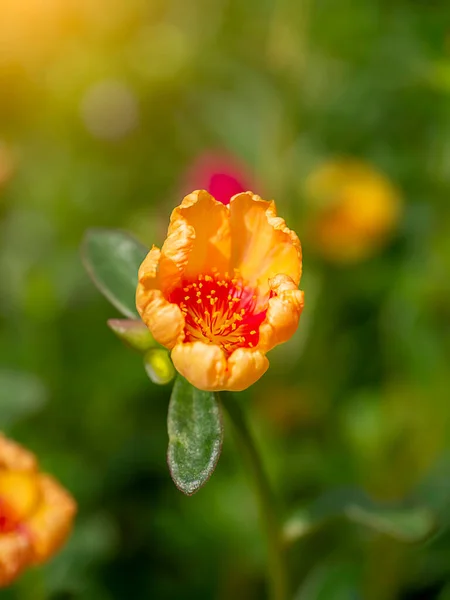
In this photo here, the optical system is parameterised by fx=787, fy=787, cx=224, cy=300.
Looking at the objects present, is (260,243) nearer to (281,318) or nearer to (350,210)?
(281,318)

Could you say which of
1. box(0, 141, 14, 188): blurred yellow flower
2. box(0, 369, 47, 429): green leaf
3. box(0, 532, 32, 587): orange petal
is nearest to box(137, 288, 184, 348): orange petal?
Result: box(0, 532, 32, 587): orange petal

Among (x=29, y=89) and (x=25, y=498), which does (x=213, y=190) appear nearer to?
(x=25, y=498)

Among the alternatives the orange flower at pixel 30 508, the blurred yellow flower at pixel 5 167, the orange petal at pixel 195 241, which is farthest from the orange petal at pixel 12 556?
the blurred yellow flower at pixel 5 167

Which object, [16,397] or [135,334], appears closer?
[135,334]

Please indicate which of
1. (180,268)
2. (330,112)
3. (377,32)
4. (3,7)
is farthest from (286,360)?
(3,7)

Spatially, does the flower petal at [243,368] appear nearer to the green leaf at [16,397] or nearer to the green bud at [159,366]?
the green bud at [159,366]

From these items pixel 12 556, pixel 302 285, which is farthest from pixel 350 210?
pixel 12 556
